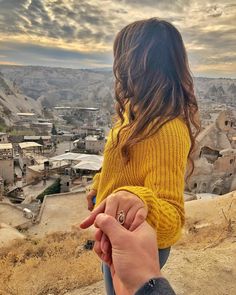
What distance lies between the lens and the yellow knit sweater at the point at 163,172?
47.4 inches

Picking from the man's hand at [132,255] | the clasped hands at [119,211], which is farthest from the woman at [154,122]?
the man's hand at [132,255]

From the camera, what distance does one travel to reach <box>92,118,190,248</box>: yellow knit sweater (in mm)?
1203

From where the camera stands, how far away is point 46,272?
4.88 m

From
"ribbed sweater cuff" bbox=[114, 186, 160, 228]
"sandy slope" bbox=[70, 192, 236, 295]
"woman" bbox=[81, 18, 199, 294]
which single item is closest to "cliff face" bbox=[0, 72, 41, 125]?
"sandy slope" bbox=[70, 192, 236, 295]

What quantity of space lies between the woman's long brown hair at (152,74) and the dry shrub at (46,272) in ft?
11.9

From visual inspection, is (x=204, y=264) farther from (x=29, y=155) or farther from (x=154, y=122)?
(x=29, y=155)

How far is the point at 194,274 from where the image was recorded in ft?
14.5

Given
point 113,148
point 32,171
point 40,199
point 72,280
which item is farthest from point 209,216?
point 32,171

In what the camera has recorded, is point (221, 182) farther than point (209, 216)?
Yes

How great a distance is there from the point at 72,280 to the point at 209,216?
5.26 metres

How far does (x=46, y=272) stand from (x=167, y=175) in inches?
165

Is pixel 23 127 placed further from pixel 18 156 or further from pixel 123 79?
pixel 123 79

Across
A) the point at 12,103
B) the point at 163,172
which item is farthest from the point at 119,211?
the point at 12,103

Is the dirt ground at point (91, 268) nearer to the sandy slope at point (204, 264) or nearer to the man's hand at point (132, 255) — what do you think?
the sandy slope at point (204, 264)
